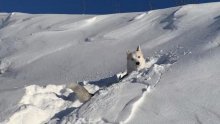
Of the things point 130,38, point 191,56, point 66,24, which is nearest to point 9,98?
point 191,56

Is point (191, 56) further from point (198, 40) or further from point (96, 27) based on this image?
point (96, 27)

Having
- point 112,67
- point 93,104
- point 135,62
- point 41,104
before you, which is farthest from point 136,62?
point 93,104

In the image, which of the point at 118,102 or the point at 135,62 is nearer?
the point at 118,102

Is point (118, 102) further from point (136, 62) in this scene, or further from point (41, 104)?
point (136, 62)

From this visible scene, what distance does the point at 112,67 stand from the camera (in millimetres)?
8688

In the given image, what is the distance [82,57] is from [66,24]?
381 centimetres

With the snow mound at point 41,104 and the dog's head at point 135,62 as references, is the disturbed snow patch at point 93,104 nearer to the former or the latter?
the snow mound at point 41,104

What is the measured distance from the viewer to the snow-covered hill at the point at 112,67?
5020 mm

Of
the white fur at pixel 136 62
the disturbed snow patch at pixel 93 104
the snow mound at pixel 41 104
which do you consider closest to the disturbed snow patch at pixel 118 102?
the disturbed snow patch at pixel 93 104

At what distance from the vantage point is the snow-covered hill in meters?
5.02

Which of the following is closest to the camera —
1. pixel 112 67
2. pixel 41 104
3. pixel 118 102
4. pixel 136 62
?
pixel 118 102

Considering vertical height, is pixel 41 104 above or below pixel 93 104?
below

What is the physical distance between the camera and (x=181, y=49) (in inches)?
294

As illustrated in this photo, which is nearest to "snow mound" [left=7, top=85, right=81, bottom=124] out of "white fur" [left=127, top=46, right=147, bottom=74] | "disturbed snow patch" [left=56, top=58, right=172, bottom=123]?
"disturbed snow patch" [left=56, top=58, right=172, bottom=123]
